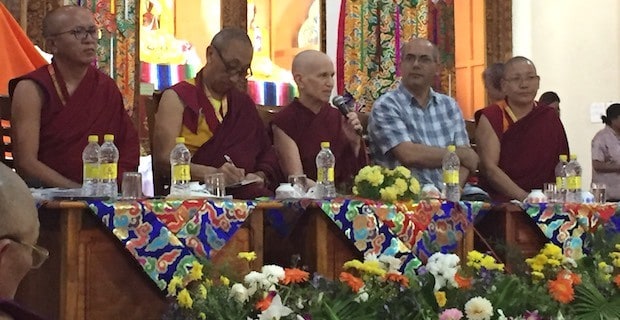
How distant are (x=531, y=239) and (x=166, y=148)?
124cm

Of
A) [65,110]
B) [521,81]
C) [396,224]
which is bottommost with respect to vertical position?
[396,224]

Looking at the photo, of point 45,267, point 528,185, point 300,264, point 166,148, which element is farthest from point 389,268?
point 528,185

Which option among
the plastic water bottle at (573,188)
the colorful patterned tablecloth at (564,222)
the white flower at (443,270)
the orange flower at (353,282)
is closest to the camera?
the orange flower at (353,282)

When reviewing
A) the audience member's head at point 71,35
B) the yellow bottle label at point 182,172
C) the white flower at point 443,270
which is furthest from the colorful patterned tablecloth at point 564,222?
the audience member's head at point 71,35

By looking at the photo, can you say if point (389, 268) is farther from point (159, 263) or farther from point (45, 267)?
point (45, 267)

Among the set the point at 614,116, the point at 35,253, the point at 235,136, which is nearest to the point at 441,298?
the point at 35,253

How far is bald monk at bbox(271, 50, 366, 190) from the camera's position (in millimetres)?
3641

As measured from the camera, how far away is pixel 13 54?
3932 mm

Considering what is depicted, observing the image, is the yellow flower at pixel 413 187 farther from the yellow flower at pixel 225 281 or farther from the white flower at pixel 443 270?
the yellow flower at pixel 225 281

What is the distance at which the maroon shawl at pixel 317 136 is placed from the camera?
3.67 metres

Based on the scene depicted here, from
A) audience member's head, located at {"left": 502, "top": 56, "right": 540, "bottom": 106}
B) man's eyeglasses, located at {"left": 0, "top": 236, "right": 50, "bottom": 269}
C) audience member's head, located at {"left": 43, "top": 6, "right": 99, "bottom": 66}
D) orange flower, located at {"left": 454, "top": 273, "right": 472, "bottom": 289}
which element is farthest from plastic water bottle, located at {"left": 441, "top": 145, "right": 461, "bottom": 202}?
man's eyeglasses, located at {"left": 0, "top": 236, "right": 50, "bottom": 269}

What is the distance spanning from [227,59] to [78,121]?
57cm

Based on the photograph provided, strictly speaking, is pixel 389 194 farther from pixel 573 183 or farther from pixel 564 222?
pixel 573 183

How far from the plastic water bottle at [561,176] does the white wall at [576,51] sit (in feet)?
11.1
